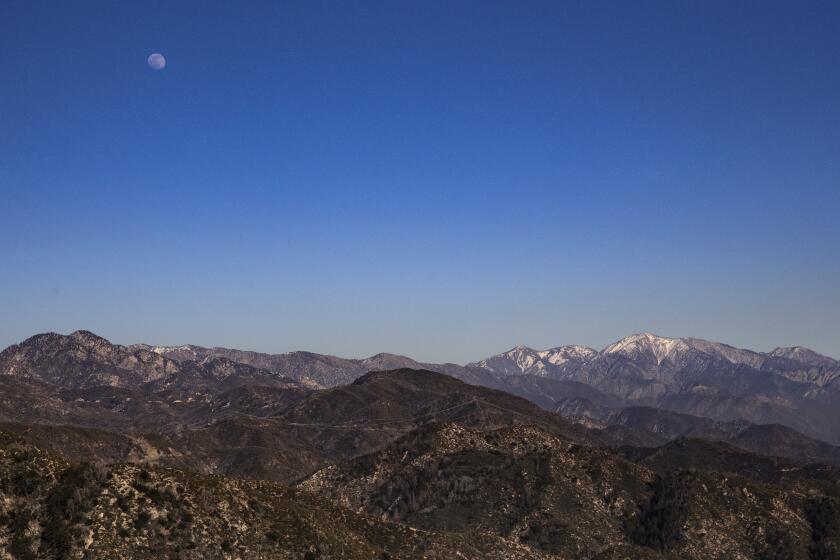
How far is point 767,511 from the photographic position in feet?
546

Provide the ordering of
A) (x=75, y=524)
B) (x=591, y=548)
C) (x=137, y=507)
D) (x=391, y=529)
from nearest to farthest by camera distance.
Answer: (x=75, y=524) < (x=137, y=507) < (x=391, y=529) < (x=591, y=548)

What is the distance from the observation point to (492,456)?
189750 mm

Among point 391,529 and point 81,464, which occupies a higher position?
point 81,464

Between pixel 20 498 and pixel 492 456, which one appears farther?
pixel 492 456

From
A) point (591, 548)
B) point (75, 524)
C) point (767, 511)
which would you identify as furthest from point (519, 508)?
point (75, 524)

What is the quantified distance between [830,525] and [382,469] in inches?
4246

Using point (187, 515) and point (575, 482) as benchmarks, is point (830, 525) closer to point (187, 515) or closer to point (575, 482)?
point (575, 482)

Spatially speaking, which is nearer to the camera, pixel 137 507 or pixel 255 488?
pixel 137 507

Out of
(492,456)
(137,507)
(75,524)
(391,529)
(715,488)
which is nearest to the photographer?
(75,524)

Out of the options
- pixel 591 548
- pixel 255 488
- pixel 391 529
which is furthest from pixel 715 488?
pixel 255 488

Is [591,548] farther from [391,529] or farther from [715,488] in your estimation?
[391,529]

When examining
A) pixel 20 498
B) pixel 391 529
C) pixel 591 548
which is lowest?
pixel 591 548

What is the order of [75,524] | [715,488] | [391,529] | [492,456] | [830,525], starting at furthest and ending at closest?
[492,456] < [715,488] < [830,525] < [391,529] < [75,524]

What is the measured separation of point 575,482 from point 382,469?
51325mm
